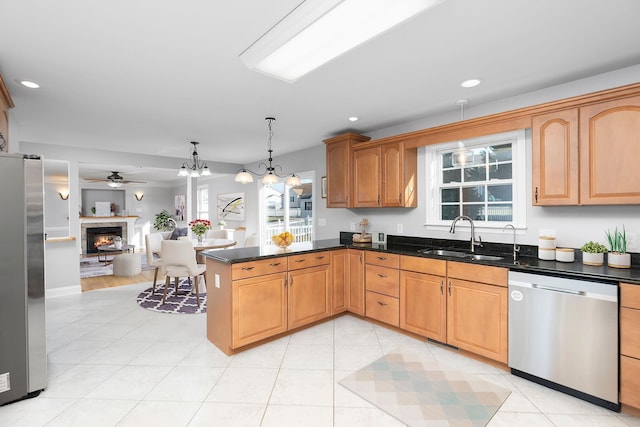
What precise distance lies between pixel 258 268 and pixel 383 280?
1.41m

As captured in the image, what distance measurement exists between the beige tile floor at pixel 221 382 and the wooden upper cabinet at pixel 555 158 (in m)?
1.52

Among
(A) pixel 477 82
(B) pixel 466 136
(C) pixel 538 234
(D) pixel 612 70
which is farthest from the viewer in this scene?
(B) pixel 466 136

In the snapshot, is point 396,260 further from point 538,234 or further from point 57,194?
point 57,194

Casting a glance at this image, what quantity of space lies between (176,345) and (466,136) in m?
3.60

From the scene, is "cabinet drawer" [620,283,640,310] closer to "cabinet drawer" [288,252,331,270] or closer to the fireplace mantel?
"cabinet drawer" [288,252,331,270]

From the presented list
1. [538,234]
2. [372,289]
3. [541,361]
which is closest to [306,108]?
[372,289]

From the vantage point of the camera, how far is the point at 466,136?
10.3ft

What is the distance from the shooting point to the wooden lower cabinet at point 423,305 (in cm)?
294

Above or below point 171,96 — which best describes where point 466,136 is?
below

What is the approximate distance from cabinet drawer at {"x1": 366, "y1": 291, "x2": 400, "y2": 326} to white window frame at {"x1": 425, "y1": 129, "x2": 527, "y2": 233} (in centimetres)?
103

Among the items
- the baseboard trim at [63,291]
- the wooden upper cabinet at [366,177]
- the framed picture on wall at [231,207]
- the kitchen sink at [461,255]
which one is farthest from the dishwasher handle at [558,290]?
the baseboard trim at [63,291]

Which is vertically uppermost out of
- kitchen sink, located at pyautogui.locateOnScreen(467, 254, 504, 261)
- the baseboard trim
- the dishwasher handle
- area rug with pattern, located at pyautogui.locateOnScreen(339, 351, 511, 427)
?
kitchen sink, located at pyautogui.locateOnScreen(467, 254, 504, 261)

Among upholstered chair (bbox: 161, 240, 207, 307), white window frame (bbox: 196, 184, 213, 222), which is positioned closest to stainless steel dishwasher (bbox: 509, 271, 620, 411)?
upholstered chair (bbox: 161, 240, 207, 307)

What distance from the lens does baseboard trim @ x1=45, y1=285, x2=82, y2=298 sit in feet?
15.7
